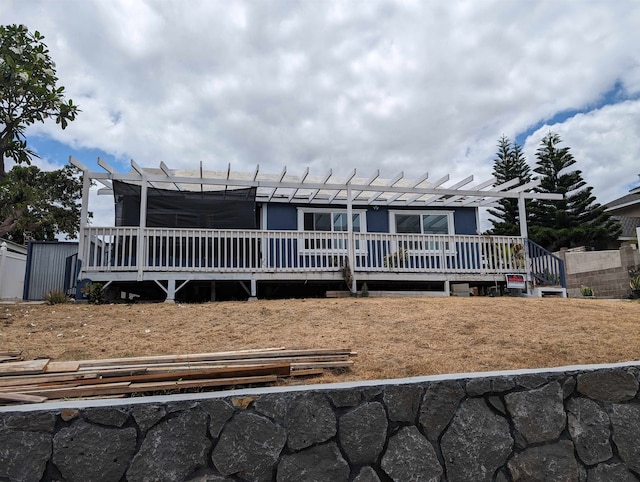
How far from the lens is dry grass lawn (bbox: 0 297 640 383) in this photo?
446cm

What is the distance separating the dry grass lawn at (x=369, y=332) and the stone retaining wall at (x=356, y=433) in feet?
2.14

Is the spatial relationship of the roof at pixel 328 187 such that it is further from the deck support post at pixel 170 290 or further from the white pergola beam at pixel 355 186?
the deck support post at pixel 170 290

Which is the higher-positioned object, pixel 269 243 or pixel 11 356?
pixel 269 243

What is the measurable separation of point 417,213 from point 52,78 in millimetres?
11008

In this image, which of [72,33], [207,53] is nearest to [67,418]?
[72,33]

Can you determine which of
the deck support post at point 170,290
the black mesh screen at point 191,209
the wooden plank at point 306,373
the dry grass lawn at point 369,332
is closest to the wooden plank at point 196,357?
the wooden plank at point 306,373

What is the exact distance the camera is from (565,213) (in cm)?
2481

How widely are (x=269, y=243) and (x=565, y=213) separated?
20108 millimetres

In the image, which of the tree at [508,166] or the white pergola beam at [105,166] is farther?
the tree at [508,166]

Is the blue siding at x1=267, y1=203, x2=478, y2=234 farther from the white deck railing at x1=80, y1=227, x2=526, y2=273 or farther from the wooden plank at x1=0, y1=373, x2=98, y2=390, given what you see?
the wooden plank at x1=0, y1=373, x2=98, y2=390

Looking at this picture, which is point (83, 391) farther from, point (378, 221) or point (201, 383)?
point (378, 221)

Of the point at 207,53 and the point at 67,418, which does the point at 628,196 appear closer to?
the point at 207,53

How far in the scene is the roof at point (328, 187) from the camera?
10.7m

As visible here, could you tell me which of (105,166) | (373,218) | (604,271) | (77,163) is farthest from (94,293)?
(604,271)
